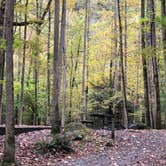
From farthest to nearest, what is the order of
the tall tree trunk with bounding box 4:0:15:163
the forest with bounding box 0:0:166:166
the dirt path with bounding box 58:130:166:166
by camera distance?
the dirt path with bounding box 58:130:166:166, the forest with bounding box 0:0:166:166, the tall tree trunk with bounding box 4:0:15:163

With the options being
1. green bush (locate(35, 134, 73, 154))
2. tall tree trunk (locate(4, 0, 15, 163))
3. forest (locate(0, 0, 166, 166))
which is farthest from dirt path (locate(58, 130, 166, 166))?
tall tree trunk (locate(4, 0, 15, 163))

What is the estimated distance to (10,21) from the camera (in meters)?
8.80

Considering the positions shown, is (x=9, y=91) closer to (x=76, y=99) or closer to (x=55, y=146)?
(x=55, y=146)

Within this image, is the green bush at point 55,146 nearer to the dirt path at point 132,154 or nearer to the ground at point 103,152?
the ground at point 103,152

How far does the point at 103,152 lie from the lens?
10.8m

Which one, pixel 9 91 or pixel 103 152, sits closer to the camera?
pixel 9 91

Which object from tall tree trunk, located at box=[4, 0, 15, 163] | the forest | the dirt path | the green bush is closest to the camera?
tall tree trunk, located at box=[4, 0, 15, 163]

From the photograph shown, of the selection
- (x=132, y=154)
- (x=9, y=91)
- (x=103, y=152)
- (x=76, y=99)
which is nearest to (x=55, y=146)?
(x=103, y=152)

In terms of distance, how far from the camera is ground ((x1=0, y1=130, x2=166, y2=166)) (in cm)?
949

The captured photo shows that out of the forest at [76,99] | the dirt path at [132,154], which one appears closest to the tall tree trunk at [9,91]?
the forest at [76,99]

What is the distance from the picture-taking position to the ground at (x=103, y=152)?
31.1 ft

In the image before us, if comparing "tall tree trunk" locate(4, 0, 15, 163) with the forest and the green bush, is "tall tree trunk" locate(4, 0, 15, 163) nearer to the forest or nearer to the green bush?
the forest

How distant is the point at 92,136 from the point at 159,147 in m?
2.63

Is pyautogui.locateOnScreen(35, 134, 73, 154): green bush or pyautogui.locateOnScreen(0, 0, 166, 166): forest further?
pyautogui.locateOnScreen(35, 134, 73, 154): green bush
